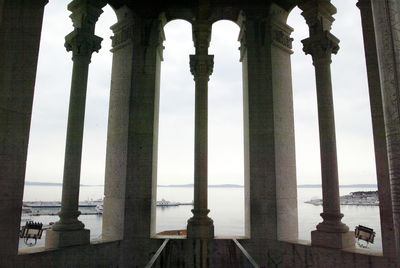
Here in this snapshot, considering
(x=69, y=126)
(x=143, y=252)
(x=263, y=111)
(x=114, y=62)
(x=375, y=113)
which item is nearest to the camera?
(x=375, y=113)

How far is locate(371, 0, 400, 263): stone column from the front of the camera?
222 inches

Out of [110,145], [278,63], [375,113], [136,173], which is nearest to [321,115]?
[375,113]

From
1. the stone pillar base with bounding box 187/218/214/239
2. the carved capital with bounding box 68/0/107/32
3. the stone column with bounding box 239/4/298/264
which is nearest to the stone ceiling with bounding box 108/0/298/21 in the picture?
the stone column with bounding box 239/4/298/264

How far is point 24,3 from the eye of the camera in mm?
11516

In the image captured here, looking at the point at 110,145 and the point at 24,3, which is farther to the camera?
the point at 110,145

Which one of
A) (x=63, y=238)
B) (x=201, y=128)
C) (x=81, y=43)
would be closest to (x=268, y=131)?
(x=201, y=128)

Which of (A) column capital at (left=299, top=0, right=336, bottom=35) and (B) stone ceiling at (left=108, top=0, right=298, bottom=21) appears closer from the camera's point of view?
(A) column capital at (left=299, top=0, right=336, bottom=35)

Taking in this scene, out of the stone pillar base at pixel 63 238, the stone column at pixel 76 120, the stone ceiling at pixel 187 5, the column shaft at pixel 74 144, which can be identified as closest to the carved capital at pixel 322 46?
the stone ceiling at pixel 187 5

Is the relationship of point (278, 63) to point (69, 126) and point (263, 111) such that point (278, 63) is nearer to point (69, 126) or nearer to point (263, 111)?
point (263, 111)

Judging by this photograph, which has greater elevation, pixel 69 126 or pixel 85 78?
pixel 85 78

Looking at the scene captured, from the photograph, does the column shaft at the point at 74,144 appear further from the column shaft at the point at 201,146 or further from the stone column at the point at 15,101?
the column shaft at the point at 201,146

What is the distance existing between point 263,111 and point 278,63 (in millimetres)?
2834

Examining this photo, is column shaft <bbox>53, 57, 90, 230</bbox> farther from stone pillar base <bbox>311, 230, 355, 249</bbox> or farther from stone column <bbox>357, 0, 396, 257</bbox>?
stone column <bbox>357, 0, 396, 257</bbox>

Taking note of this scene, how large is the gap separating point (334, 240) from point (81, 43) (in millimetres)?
13970
